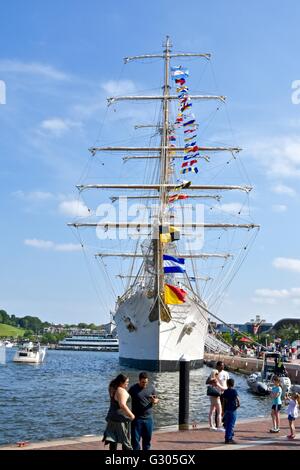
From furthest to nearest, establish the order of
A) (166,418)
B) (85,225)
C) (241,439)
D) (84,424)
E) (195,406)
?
(85,225), (195,406), (166,418), (84,424), (241,439)

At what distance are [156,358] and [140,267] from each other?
10.9 meters

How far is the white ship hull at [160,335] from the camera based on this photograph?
50.1m

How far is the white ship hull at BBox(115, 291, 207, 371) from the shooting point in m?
50.1

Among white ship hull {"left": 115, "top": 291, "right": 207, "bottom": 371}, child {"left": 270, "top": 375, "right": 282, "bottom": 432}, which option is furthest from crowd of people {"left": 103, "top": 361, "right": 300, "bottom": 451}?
white ship hull {"left": 115, "top": 291, "right": 207, "bottom": 371}

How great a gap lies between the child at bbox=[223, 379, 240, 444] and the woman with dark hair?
332 cm

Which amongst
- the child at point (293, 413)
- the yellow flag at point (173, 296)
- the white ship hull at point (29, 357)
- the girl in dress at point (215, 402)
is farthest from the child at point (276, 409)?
the white ship hull at point (29, 357)

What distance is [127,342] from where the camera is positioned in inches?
2237

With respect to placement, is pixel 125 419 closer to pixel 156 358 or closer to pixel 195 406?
pixel 195 406

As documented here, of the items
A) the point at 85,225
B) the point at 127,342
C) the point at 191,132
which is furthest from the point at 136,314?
the point at 191,132

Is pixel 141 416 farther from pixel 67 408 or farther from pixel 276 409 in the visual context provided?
pixel 67 408

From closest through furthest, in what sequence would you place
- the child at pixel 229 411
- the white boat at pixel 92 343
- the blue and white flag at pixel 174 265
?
the child at pixel 229 411
the blue and white flag at pixel 174 265
the white boat at pixel 92 343

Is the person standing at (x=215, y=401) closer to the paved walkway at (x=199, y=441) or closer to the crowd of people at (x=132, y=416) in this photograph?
the paved walkway at (x=199, y=441)

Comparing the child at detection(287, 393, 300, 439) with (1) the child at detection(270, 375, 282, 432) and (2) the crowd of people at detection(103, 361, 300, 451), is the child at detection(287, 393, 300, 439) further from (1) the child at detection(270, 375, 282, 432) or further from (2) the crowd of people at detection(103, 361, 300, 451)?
(2) the crowd of people at detection(103, 361, 300, 451)

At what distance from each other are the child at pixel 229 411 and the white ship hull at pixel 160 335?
1437 inches
